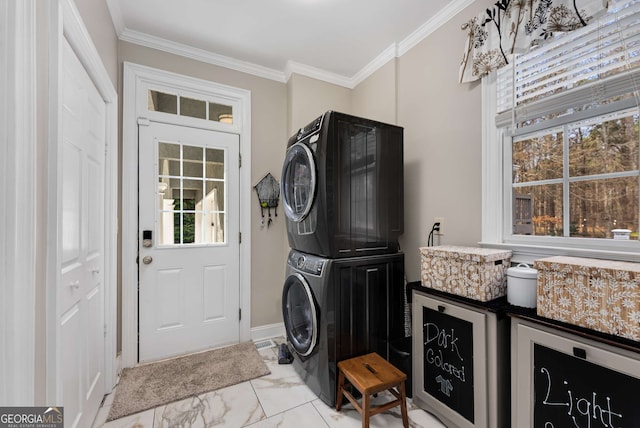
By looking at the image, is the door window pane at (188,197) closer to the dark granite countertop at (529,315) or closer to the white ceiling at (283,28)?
the white ceiling at (283,28)

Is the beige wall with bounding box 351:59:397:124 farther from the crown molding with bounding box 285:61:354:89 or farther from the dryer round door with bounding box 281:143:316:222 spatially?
the dryer round door with bounding box 281:143:316:222

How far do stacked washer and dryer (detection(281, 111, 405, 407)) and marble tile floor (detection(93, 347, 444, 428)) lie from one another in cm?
11

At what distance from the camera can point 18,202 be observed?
0.80 meters

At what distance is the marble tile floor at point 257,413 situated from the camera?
1.60 metres

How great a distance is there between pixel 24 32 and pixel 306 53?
6.82 feet

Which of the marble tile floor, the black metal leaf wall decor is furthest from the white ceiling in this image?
the marble tile floor

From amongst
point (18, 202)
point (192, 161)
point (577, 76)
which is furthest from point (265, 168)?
point (577, 76)

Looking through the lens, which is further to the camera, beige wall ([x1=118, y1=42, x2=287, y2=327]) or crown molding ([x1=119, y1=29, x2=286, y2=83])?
beige wall ([x1=118, y1=42, x2=287, y2=327])

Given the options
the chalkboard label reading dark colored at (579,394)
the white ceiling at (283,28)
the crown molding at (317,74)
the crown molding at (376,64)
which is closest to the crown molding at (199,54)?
the white ceiling at (283,28)

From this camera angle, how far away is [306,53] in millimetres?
A: 2498

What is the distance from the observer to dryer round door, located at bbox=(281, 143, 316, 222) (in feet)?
5.83

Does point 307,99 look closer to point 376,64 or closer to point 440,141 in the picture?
point 376,64

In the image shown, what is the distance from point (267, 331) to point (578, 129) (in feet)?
9.27

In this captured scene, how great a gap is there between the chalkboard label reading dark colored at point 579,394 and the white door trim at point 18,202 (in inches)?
73.9
